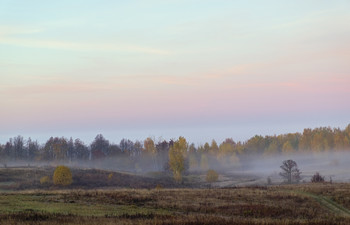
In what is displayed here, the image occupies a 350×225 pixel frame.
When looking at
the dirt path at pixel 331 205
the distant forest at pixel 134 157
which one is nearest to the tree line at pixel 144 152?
the distant forest at pixel 134 157

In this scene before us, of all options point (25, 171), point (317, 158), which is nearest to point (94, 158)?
point (25, 171)

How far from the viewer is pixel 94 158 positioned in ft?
583

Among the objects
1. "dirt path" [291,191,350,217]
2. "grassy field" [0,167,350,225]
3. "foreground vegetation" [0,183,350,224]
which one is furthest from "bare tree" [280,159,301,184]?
"dirt path" [291,191,350,217]

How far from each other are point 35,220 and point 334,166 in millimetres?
141384

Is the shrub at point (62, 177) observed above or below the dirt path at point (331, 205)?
above

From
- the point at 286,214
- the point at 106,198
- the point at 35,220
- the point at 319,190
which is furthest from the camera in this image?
the point at 319,190

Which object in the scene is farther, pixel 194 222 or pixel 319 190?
pixel 319 190

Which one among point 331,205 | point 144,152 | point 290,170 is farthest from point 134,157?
point 331,205

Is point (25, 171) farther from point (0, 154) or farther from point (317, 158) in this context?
point (317, 158)

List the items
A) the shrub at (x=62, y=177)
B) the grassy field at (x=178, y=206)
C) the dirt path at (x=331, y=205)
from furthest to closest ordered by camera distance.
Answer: the shrub at (x=62, y=177) < the dirt path at (x=331, y=205) < the grassy field at (x=178, y=206)

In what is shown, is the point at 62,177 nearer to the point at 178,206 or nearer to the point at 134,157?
→ the point at 178,206

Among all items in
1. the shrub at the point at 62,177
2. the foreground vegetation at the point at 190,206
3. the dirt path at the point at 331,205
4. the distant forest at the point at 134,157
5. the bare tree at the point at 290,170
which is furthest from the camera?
the distant forest at the point at 134,157

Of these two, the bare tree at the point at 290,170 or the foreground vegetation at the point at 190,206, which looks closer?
the foreground vegetation at the point at 190,206

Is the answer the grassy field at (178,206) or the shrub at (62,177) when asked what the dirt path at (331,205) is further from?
the shrub at (62,177)
